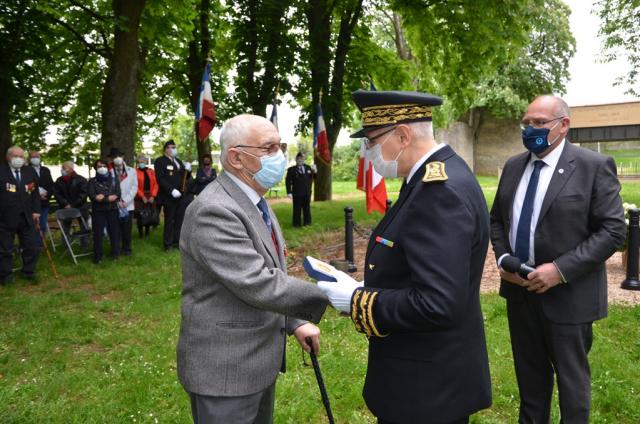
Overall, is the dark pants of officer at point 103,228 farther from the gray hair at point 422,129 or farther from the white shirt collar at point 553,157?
the gray hair at point 422,129

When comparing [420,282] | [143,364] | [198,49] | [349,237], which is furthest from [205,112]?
[420,282]

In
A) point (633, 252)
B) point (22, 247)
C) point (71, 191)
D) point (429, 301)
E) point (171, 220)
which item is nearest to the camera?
point (429, 301)

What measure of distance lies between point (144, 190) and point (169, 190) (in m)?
1.34

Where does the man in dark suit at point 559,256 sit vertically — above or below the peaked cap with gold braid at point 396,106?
below

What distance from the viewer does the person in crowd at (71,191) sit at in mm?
12500

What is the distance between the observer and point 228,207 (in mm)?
2336

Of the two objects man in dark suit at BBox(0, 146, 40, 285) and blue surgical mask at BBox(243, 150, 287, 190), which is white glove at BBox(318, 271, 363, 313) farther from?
man in dark suit at BBox(0, 146, 40, 285)

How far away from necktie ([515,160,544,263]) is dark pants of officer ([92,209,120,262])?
9177 mm

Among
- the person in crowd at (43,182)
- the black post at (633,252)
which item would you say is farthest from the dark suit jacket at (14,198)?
the black post at (633,252)

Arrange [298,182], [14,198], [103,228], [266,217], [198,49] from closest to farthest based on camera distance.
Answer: [266,217] → [14,198] → [103,228] → [298,182] → [198,49]

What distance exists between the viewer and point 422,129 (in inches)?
88.2

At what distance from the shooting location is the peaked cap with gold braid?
2.16 m

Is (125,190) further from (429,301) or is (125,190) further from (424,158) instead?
(429,301)

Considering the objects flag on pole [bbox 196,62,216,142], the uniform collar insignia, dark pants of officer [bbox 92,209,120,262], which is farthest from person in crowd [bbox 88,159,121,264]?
the uniform collar insignia
